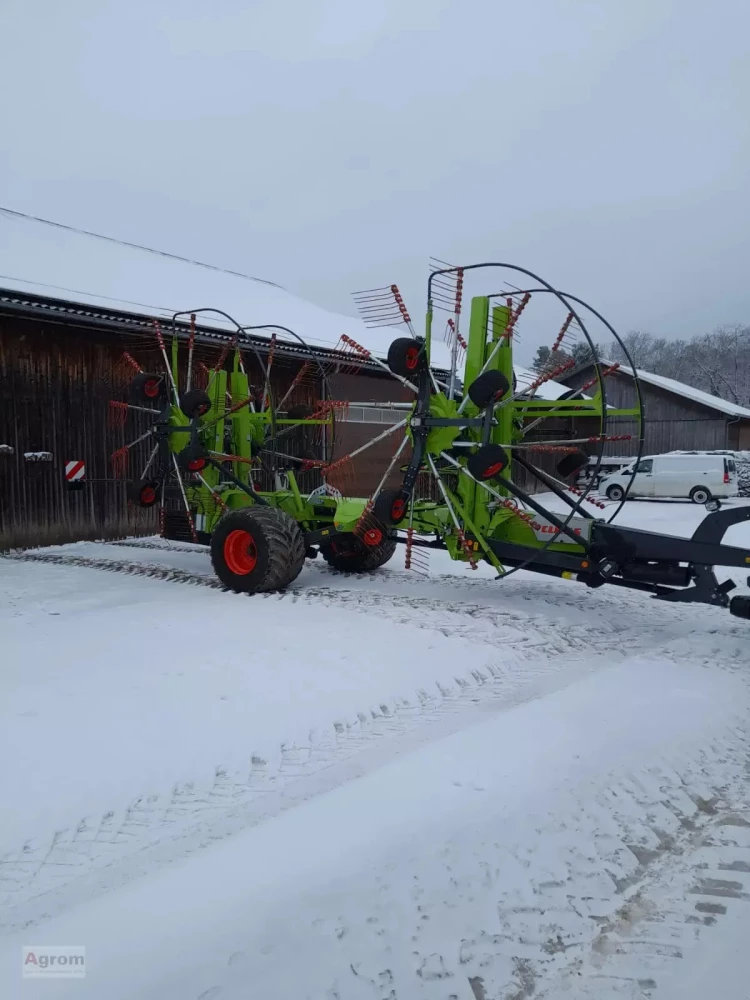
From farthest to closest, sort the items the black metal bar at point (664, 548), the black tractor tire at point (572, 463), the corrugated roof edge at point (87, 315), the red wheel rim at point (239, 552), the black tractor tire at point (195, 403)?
1. the corrugated roof edge at point (87, 315)
2. the black tractor tire at point (195, 403)
3. the red wheel rim at point (239, 552)
4. the black tractor tire at point (572, 463)
5. the black metal bar at point (664, 548)

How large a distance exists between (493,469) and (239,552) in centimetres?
307

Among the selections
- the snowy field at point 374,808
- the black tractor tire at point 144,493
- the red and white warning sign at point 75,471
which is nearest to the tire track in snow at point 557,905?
the snowy field at point 374,808

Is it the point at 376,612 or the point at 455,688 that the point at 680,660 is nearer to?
the point at 455,688

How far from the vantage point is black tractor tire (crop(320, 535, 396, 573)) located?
363 inches

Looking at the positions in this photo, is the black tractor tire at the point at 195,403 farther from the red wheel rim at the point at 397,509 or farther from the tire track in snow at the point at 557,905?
the tire track in snow at the point at 557,905

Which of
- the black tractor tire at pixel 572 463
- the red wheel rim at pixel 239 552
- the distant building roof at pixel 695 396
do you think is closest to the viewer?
the black tractor tire at pixel 572 463

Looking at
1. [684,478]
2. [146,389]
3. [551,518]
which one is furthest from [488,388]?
[684,478]

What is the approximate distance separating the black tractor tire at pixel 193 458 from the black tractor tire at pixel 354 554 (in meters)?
1.66

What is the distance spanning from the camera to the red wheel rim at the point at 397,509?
7.45 m

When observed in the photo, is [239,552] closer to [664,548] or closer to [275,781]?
Result: [664,548]

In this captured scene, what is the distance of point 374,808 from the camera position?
347cm

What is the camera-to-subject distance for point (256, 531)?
8133 millimetres

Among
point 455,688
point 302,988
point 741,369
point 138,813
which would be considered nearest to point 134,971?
point 302,988

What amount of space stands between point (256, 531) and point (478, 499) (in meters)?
Answer: 2.34
